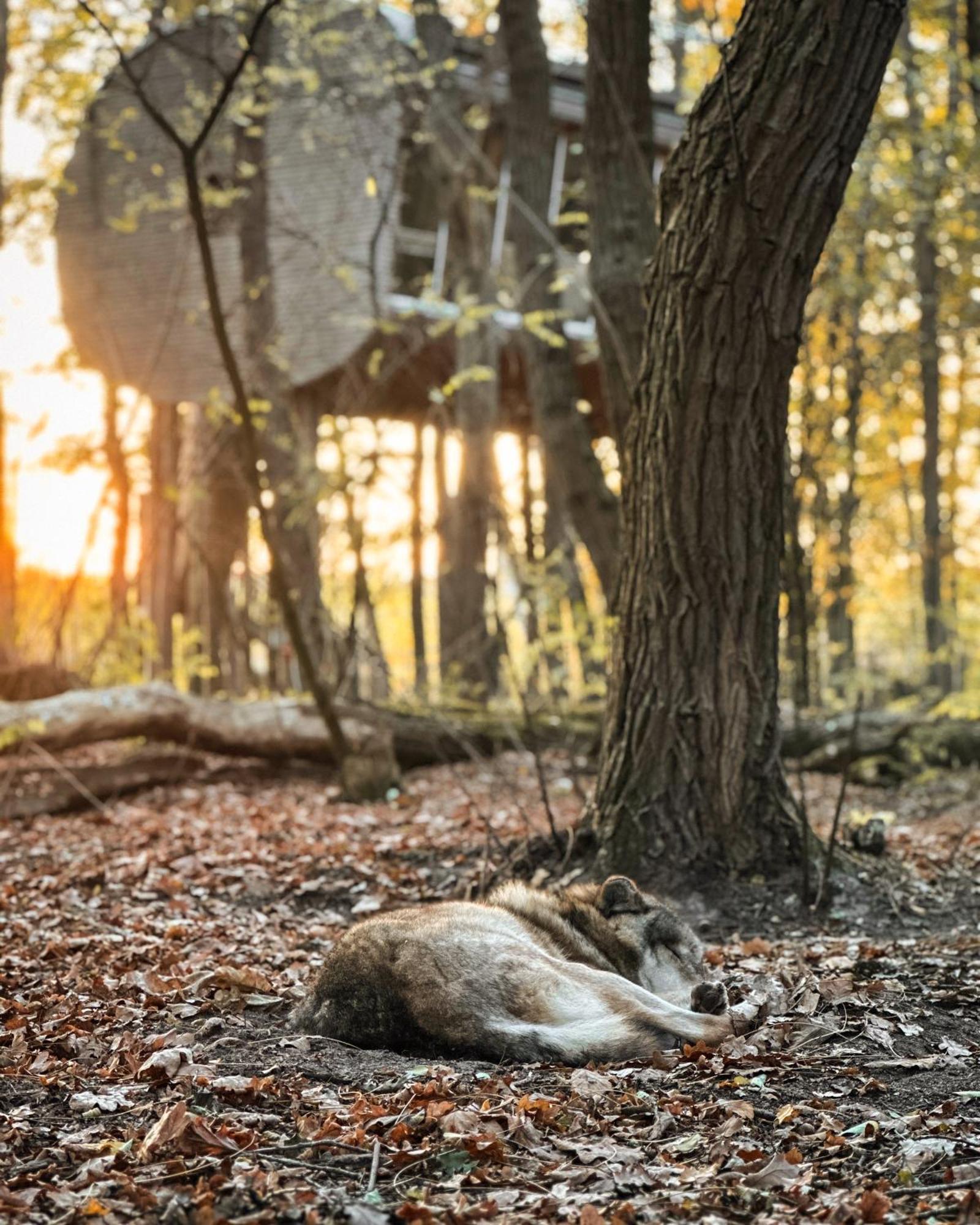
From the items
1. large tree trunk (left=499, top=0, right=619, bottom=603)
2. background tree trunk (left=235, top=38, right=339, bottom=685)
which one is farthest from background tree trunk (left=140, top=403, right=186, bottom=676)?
large tree trunk (left=499, top=0, right=619, bottom=603)

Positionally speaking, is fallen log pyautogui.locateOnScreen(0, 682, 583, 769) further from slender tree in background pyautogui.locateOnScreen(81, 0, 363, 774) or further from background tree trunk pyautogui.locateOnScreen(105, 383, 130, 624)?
background tree trunk pyautogui.locateOnScreen(105, 383, 130, 624)

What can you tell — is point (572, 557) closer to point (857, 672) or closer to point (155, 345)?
point (857, 672)

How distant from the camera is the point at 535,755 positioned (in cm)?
736

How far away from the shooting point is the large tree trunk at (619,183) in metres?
10.1

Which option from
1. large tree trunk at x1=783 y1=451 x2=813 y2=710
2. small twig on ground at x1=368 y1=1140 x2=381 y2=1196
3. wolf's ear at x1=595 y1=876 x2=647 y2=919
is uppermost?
large tree trunk at x1=783 y1=451 x2=813 y2=710

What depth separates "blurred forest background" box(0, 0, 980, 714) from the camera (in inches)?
543

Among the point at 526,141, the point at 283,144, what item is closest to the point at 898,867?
the point at 526,141

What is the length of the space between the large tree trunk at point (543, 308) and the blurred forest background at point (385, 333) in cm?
5

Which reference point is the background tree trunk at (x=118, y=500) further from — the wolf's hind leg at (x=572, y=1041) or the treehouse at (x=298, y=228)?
the wolf's hind leg at (x=572, y=1041)

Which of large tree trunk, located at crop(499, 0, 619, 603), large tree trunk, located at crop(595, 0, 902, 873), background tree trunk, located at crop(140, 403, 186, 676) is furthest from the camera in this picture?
background tree trunk, located at crop(140, 403, 186, 676)

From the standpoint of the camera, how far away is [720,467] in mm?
7121

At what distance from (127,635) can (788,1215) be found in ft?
39.1

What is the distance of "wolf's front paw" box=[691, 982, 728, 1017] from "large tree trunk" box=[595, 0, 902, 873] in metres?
2.13

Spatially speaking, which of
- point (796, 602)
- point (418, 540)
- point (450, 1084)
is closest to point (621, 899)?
point (450, 1084)
